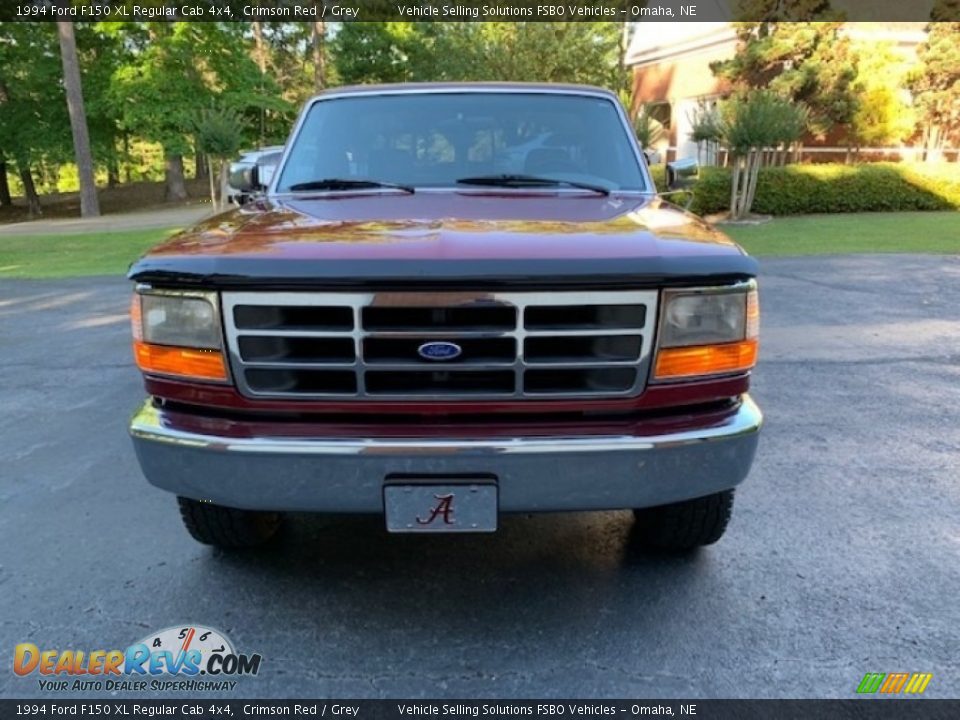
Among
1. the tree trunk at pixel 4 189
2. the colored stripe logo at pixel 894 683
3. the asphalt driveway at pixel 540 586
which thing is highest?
the colored stripe logo at pixel 894 683

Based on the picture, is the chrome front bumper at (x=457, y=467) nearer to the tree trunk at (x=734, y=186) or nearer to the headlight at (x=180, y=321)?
the headlight at (x=180, y=321)

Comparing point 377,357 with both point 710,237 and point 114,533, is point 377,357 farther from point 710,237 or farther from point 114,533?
point 114,533

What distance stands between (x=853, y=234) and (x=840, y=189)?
4219 millimetres

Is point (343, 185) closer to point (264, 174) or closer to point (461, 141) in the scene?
point (461, 141)

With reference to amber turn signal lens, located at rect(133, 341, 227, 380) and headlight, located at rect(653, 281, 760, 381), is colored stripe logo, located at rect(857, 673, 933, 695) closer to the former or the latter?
headlight, located at rect(653, 281, 760, 381)

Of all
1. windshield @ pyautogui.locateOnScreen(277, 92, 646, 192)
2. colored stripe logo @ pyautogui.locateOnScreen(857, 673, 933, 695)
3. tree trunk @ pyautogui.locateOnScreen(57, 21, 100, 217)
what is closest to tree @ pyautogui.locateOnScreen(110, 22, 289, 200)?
tree trunk @ pyautogui.locateOnScreen(57, 21, 100, 217)

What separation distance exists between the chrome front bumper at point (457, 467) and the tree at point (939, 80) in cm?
2206

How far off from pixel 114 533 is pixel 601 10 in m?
26.8

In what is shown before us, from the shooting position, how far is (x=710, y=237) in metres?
2.42

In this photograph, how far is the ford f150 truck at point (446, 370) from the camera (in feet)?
6.90

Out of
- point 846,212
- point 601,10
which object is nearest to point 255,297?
point 846,212

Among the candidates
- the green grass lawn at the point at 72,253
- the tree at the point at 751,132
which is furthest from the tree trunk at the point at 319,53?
the tree at the point at 751,132

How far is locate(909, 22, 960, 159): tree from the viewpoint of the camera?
62.4 feet

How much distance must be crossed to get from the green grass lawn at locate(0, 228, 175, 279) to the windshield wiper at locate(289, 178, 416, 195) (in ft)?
21.6
